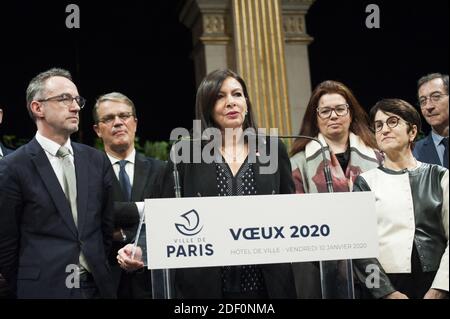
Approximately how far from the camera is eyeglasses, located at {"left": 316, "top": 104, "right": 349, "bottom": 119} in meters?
3.64

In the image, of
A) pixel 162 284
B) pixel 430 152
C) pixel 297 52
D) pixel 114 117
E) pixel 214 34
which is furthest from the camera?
pixel 297 52

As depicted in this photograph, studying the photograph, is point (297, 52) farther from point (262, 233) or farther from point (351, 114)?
point (262, 233)

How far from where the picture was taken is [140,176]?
3.68 metres

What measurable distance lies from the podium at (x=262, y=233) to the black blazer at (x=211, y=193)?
0.06 meters

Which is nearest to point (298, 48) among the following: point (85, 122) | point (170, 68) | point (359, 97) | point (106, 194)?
point (359, 97)

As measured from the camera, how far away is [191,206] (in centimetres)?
290

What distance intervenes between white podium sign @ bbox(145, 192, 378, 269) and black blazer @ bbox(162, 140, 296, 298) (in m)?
0.09

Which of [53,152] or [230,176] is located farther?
[53,152]

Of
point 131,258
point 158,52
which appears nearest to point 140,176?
point 131,258

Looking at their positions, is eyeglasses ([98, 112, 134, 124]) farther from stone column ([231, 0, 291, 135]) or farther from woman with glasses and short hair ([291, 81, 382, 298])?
stone column ([231, 0, 291, 135])

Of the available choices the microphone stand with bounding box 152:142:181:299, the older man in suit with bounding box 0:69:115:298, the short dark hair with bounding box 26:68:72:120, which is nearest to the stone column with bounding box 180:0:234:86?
the short dark hair with bounding box 26:68:72:120

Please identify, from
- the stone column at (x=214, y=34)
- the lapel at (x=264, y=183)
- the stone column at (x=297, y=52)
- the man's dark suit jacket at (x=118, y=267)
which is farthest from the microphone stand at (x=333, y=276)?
the stone column at (x=297, y=52)

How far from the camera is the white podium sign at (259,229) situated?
9.44 feet

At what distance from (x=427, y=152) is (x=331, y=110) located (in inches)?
26.1
